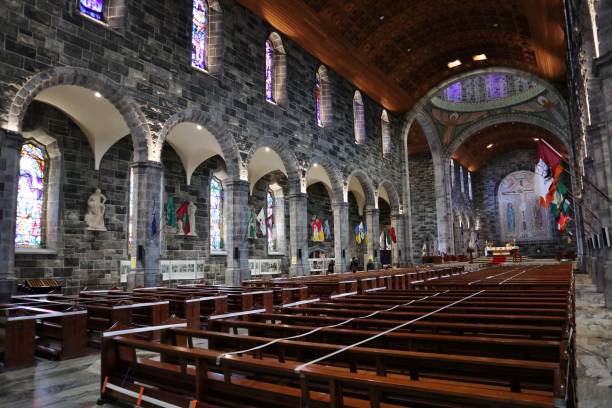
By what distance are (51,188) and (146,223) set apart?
3.23 m

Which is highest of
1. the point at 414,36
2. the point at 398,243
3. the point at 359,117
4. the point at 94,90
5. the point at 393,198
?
the point at 414,36

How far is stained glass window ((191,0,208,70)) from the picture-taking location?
506 inches

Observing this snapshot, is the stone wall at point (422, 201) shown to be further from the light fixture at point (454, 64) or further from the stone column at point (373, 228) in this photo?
the stone column at point (373, 228)

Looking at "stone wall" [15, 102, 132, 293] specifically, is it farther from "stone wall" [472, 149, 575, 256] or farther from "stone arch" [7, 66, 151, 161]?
"stone wall" [472, 149, 575, 256]

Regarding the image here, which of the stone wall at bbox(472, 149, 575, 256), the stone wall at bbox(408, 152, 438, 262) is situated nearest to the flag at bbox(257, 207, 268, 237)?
the stone wall at bbox(408, 152, 438, 262)

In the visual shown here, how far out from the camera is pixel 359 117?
837 inches

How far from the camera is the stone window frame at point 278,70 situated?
15.8m

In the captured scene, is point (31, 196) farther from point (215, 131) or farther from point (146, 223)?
point (215, 131)

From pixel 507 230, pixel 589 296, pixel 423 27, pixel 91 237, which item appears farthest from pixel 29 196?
pixel 507 230

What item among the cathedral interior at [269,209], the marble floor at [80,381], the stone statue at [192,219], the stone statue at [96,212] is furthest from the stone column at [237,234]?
the marble floor at [80,381]

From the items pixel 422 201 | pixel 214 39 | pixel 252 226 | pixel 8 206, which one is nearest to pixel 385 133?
pixel 252 226

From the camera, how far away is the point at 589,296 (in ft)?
32.6

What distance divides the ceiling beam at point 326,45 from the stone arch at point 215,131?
4339 mm

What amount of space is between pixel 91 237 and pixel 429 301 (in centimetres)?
1028
